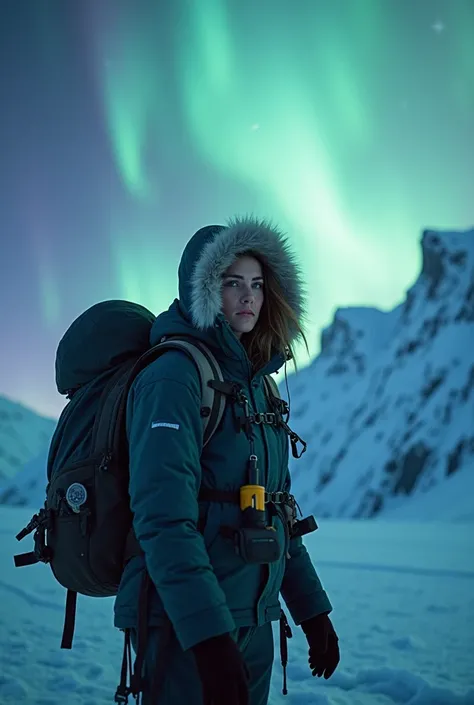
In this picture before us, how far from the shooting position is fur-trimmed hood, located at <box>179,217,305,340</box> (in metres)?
2.88

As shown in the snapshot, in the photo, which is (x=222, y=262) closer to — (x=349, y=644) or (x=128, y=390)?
(x=128, y=390)

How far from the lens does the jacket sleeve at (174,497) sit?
89.4 inches

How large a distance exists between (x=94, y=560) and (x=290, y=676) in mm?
3828

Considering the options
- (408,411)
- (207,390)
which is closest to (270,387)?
(207,390)

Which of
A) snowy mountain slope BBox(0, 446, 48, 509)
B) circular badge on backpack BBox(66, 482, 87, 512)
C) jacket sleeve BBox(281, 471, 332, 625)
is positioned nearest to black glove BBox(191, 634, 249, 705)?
circular badge on backpack BBox(66, 482, 87, 512)

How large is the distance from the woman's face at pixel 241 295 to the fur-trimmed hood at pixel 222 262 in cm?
7

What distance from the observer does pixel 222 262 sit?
9.82ft

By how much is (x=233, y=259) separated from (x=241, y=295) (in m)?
0.18

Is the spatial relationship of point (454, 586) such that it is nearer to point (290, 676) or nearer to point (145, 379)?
point (290, 676)

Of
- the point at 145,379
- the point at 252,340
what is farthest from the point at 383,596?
the point at 145,379

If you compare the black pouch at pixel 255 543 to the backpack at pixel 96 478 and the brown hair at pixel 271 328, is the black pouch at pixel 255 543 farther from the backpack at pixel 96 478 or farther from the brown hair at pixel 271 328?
the brown hair at pixel 271 328

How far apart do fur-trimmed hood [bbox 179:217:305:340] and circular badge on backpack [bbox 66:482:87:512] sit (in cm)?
87

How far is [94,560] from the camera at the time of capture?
2.61 m

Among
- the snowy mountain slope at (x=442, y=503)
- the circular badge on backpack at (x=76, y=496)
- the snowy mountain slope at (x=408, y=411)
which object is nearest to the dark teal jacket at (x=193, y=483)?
the circular badge on backpack at (x=76, y=496)
